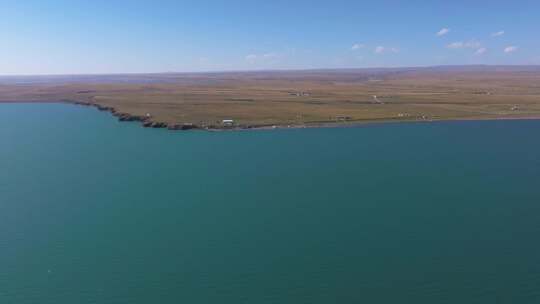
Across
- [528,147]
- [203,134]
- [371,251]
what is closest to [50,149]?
[203,134]

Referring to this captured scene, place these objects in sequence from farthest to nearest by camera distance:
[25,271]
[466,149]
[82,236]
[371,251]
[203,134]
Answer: [203,134], [466,149], [82,236], [371,251], [25,271]

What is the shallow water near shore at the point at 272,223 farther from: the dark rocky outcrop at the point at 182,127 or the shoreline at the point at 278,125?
the dark rocky outcrop at the point at 182,127

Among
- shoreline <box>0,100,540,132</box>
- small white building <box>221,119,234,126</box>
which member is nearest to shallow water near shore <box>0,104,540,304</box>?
shoreline <box>0,100,540,132</box>

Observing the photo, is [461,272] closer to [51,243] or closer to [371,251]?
[371,251]

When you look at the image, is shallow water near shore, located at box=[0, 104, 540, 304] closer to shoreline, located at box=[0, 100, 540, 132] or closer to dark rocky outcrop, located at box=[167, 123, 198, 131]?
shoreline, located at box=[0, 100, 540, 132]

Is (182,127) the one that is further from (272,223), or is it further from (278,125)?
(272,223)

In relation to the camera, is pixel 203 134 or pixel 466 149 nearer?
pixel 466 149

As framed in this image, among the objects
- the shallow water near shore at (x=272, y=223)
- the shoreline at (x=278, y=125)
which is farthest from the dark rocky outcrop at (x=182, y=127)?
the shallow water near shore at (x=272, y=223)

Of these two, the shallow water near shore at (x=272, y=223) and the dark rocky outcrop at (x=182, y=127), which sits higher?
the dark rocky outcrop at (x=182, y=127)
